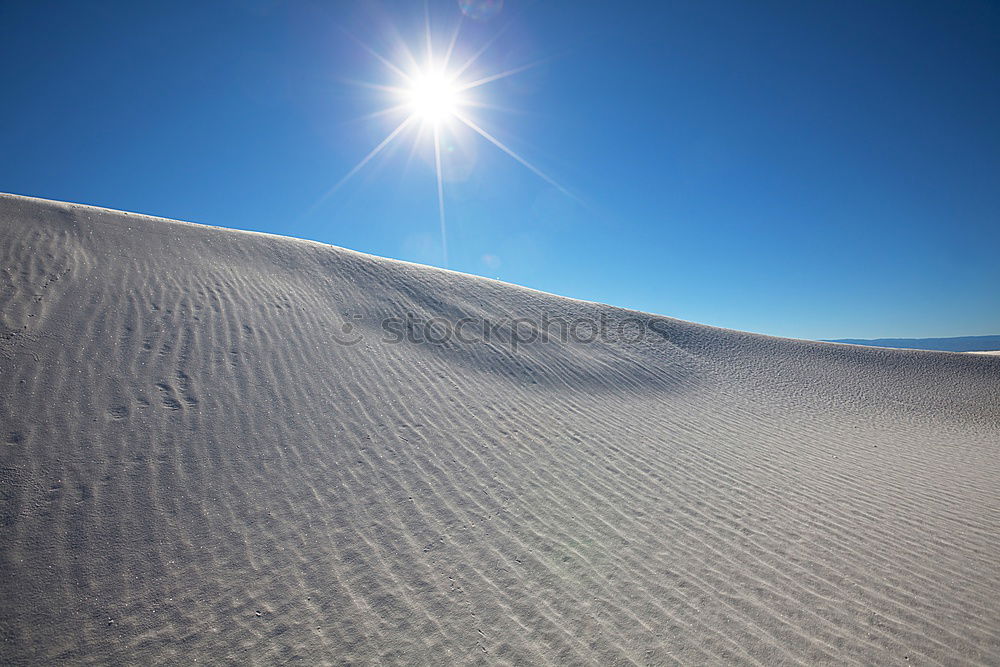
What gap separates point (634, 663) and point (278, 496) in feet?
12.3

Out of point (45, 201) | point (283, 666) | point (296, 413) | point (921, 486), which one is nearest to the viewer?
point (283, 666)

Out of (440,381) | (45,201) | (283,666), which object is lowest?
(283,666)

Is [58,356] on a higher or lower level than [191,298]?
lower

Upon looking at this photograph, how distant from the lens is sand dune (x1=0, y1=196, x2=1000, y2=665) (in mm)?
3113

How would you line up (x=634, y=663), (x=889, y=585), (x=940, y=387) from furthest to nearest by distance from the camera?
1. (x=940, y=387)
2. (x=889, y=585)
3. (x=634, y=663)

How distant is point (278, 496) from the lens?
4324mm

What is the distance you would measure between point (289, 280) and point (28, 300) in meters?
4.87

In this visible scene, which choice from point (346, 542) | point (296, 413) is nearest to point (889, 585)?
point (346, 542)

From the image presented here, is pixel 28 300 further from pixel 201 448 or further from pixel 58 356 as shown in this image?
pixel 201 448

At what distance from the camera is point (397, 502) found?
4.54 m

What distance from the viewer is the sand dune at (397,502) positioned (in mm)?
3113

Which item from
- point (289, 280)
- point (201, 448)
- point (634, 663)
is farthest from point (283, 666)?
point (289, 280)

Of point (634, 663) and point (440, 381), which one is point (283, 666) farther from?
point (440, 381)

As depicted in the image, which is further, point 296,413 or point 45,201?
point 45,201
